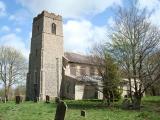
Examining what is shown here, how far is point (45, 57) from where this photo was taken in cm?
5269

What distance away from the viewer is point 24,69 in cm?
6088

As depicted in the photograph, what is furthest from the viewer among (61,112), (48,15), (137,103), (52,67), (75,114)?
(48,15)

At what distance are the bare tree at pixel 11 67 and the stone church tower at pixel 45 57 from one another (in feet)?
14.7

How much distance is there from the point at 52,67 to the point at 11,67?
35.9ft

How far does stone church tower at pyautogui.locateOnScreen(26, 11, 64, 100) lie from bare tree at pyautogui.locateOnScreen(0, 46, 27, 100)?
14.7ft

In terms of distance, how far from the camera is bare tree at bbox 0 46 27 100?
57875mm

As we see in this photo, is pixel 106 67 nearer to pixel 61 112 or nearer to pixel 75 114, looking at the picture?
pixel 75 114

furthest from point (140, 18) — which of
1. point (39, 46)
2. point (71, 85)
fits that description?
point (39, 46)

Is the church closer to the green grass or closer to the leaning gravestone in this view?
the green grass

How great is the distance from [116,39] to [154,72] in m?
5.28

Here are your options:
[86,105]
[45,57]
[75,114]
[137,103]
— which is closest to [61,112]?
[75,114]

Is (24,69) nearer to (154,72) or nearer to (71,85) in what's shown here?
(71,85)

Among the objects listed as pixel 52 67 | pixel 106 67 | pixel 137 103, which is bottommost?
pixel 137 103

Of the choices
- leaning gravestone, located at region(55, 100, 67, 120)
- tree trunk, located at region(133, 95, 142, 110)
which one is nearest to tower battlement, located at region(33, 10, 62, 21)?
tree trunk, located at region(133, 95, 142, 110)
